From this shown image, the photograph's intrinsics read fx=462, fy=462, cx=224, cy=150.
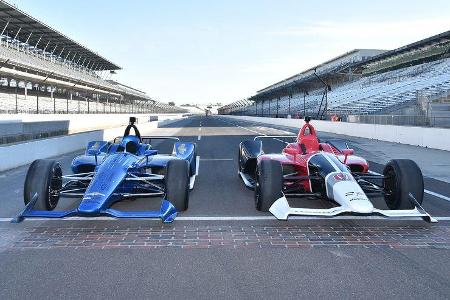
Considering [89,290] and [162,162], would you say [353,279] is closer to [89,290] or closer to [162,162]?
[89,290]

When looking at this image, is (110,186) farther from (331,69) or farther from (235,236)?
(331,69)

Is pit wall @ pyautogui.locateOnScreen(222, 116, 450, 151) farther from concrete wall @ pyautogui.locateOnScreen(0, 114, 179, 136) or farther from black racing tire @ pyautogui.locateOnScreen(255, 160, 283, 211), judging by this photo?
concrete wall @ pyautogui.locateOnScreen(0, 114, 179, 136)

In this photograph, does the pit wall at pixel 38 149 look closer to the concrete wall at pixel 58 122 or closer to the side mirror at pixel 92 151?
the concrete wall at pixel 58 122

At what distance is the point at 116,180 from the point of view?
6.73 metres

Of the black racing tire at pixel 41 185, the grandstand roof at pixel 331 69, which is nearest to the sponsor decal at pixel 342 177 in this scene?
the black racing tire at pixel 41 185

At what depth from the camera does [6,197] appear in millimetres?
8703

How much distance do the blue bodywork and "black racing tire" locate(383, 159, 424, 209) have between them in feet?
10.8

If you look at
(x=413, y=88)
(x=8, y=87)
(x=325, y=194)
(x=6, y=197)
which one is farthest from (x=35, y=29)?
(x=325, y=194)

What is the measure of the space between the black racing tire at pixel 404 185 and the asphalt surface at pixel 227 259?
1.11 feet

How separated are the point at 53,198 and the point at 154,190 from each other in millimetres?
1562

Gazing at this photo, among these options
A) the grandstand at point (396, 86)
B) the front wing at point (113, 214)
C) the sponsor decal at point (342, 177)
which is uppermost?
the grandstand at point (396, 86)

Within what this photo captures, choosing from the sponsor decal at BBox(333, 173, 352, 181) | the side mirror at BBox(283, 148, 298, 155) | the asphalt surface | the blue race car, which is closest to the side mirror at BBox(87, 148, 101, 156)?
the blue race car

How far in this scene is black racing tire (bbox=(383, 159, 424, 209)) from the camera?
6777 millimetres

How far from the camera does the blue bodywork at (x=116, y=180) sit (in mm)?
5969
